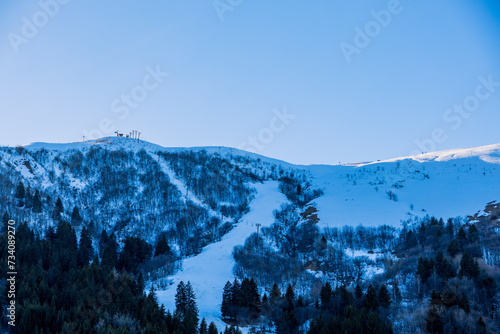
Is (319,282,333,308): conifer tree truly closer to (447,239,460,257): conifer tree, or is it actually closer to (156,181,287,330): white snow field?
(156,181,287,330): white snow field

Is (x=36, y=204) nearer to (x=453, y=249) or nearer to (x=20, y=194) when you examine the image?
(x=20, y=194)

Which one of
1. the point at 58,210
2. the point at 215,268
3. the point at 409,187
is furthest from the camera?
the point at 409,187

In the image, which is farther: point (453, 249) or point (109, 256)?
point (109, 256)

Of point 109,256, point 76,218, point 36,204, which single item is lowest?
point 109,256

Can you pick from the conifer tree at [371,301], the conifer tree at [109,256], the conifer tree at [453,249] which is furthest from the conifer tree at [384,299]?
the conifer tree at [109,256]

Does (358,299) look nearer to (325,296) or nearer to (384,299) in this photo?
(384,299)

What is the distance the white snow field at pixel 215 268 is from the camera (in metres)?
74.1

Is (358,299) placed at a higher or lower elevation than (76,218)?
lower

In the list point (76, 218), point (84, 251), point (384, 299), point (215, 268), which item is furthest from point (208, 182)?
point (384, 299)

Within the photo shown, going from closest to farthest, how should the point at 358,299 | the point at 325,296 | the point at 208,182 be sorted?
the point at 358,299 → the point at 325,296 → the point at 208,182

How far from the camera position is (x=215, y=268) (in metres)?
89.2

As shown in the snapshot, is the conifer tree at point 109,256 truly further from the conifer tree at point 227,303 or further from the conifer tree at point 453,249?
the conifer tree at point 453,249

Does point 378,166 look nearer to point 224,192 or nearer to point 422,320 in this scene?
point 224,192

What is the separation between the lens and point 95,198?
411ft
